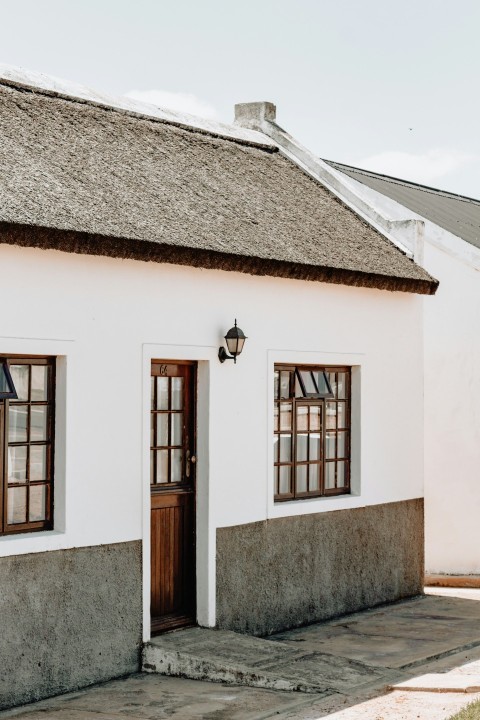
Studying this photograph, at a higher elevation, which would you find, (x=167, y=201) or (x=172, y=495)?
(x=167, y=201)

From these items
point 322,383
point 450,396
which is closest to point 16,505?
point 322,383

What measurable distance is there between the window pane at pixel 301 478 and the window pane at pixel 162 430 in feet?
6.20

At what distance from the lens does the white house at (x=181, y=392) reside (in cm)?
815

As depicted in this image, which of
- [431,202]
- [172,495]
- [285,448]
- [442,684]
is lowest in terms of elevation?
[442,684]

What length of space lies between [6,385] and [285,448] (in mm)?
3585

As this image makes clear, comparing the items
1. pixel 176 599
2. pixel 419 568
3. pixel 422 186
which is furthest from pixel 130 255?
pixel 422 186

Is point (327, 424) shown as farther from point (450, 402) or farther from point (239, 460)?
point (450, 402)

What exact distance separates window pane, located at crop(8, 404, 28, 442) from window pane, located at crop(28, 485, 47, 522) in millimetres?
394

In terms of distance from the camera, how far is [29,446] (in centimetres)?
821

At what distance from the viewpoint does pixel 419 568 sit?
40.5 ft

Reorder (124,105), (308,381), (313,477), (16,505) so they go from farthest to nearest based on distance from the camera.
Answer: (124,105), (313,477), (308,381), (16,505)

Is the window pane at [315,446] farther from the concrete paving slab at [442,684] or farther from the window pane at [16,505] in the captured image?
the window pane at [16,505]

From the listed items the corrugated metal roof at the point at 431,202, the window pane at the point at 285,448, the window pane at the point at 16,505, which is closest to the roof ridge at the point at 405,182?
the corrugated metal roof at the point at 431,202

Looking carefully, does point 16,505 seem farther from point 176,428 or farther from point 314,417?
point 314,417
